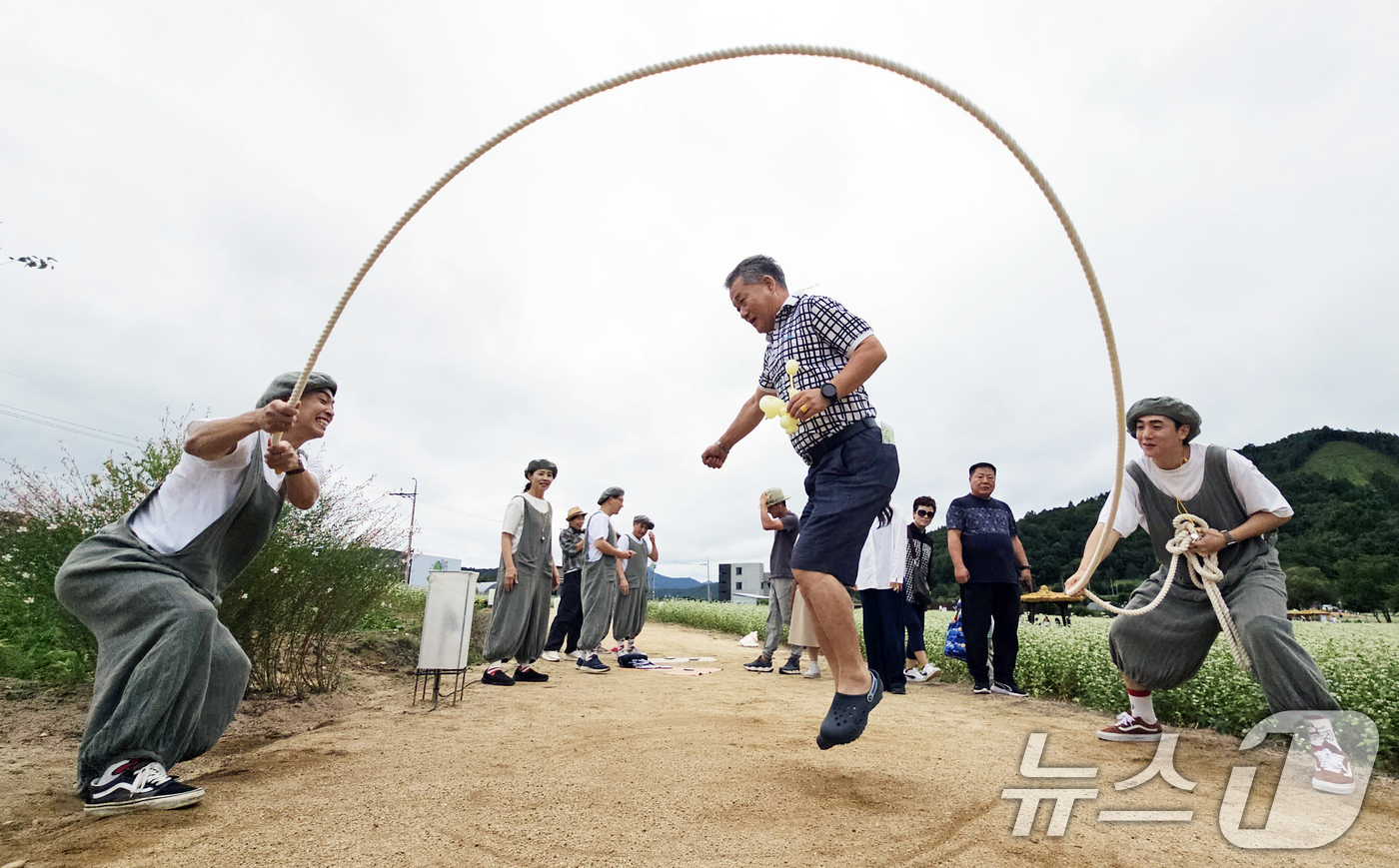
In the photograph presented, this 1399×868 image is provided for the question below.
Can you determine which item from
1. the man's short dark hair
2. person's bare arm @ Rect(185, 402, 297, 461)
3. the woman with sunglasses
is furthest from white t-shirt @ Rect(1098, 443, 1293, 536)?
person's bare arm @ Rect(185, 402, 297, 461)

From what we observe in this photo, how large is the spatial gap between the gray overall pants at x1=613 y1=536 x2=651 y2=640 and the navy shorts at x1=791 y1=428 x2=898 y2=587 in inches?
247

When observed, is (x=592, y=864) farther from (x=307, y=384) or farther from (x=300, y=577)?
(x=300, y=577)

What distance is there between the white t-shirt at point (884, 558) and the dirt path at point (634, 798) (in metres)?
1.73

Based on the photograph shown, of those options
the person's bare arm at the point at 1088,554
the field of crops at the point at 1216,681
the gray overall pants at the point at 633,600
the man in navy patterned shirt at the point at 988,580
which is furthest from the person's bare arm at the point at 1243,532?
the gray overall pants at the point at 633,600

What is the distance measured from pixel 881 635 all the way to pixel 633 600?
4.15 metres

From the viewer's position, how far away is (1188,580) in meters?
3.76

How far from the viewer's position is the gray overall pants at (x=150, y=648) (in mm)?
2576

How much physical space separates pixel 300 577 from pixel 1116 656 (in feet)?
18.6

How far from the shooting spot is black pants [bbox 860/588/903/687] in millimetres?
6215

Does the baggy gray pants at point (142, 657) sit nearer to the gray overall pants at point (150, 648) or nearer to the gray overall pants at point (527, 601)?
the gray overall pants at point (150, 648)

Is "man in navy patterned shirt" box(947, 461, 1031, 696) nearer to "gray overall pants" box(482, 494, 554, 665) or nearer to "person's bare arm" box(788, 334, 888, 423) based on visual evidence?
"person's bare arm" box(788, 334, 888, 423)

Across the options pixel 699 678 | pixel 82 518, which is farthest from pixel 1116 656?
pixel 82 518

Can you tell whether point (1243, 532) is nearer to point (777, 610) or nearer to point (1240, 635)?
point (1240, 635)

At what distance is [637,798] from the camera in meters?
2.74
